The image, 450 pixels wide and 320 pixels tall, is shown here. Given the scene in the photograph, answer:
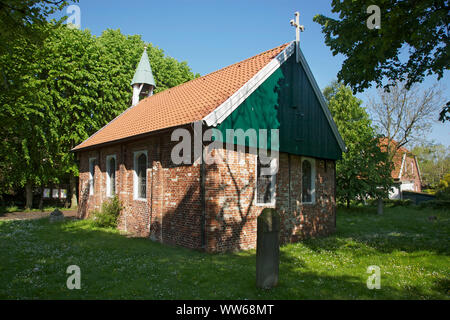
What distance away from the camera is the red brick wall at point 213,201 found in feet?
31.7

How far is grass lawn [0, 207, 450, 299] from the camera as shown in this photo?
6.16 meters

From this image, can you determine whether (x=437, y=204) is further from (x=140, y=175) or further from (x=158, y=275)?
(x=158, y=275)

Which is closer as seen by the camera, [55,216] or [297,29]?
[297,29]

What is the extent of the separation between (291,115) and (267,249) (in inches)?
291

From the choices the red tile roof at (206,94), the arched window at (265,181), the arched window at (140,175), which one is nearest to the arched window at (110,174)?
the arched window at (140,175)

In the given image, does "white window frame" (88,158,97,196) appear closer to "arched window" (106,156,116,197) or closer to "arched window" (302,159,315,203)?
"arched window" (106,156,116,197)

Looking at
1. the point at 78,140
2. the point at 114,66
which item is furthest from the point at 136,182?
the point at 114,66

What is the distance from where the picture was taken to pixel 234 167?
33.3ft

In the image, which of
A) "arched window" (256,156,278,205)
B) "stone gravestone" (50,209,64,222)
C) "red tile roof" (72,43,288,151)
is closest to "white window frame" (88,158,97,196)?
→ "stone gravestone" (50,209,64,222)

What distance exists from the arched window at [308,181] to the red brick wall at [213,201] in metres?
0.31
